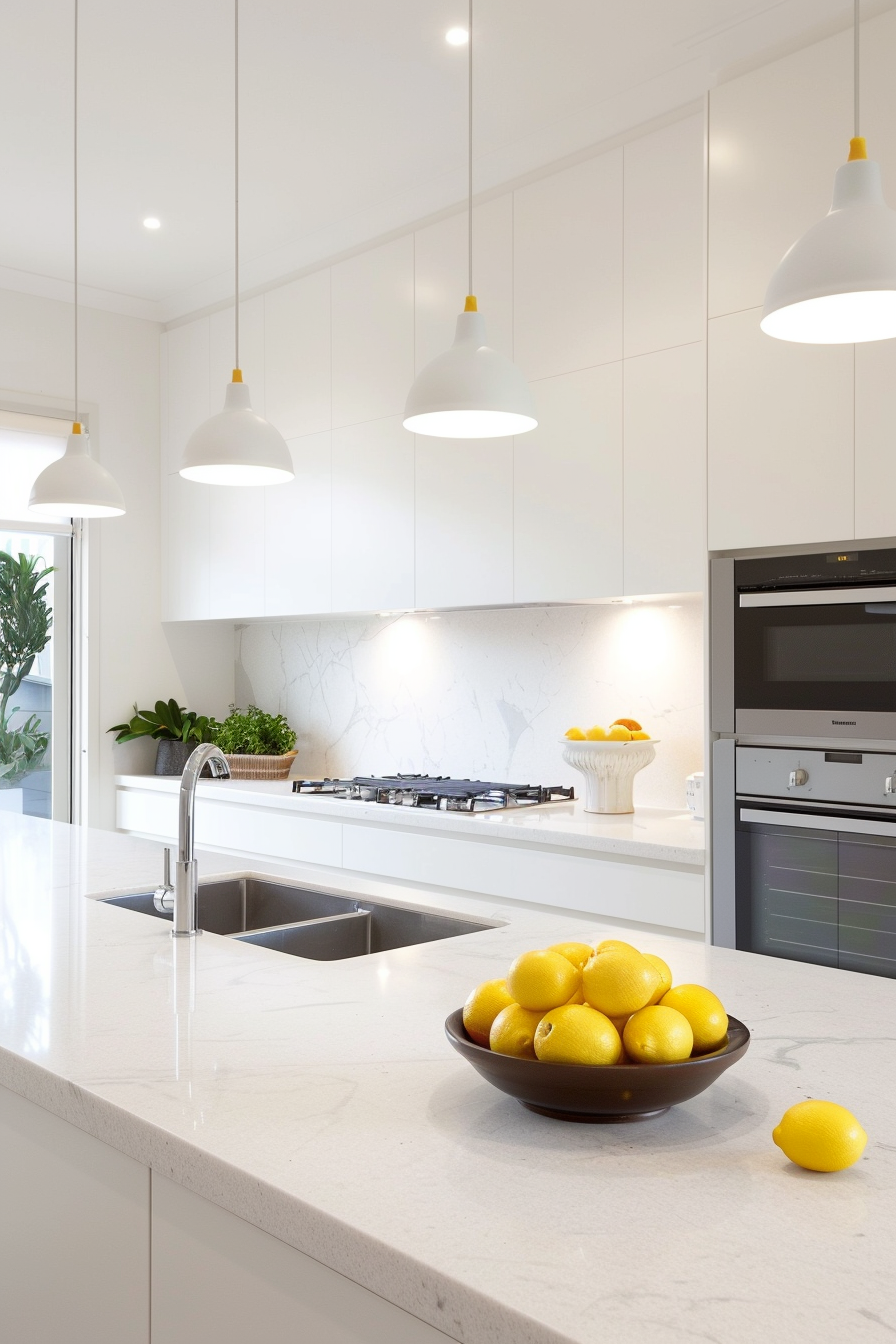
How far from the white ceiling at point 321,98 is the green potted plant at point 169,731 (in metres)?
1.95

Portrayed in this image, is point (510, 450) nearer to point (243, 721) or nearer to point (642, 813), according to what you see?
point (642, 813)

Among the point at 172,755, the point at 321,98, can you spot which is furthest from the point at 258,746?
the point at 321,98

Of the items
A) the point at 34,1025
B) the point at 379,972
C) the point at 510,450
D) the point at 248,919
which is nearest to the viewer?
the point at 34,1025

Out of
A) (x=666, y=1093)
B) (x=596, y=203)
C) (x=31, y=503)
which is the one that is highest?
(x=596, y=203)

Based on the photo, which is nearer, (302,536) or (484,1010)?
(484,1010)

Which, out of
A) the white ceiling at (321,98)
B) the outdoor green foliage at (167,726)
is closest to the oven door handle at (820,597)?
the white ceiling at (321,98)

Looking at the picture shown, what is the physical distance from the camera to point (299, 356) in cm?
429

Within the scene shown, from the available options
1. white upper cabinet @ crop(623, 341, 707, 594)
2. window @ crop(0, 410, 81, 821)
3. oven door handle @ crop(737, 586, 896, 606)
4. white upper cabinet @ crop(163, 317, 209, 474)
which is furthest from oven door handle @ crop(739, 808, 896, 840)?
window @ crop(0, 410, 81, 821)

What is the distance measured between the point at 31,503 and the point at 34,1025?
1652 mm

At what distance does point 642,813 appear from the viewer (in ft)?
11.5

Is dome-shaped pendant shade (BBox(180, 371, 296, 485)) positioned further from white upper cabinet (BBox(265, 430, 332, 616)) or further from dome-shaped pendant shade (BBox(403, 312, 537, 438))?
white upper cabinet (BBox(265, 430, 332, 616))

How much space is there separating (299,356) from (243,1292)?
377 cm

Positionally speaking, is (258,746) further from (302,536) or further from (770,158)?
(770,158)

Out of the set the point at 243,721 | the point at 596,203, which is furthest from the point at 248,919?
the point at 243,721
